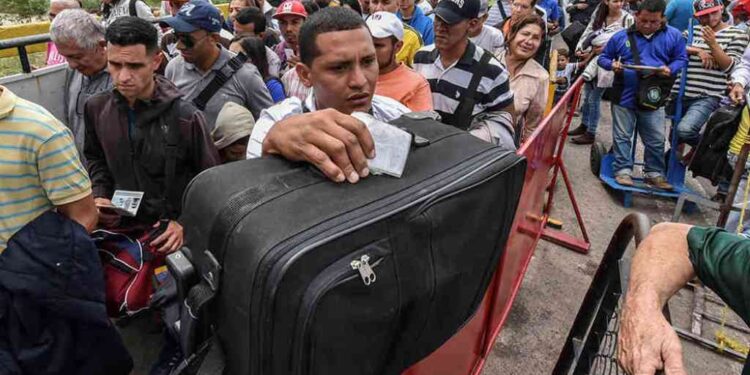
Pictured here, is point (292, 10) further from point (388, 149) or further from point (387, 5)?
point (388, 149)

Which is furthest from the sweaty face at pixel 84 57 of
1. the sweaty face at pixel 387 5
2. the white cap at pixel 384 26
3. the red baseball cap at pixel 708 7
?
the red baseball cap at pixel 708 7

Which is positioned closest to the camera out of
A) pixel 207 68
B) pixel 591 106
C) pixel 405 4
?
pixel 207 68

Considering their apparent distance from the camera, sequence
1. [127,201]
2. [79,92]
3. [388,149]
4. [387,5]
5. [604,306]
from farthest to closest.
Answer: [387,5]
[79,92]
[127,201]
[604,306]
[388,149]

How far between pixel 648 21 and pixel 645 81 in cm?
60

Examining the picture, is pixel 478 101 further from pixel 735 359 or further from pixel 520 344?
pixel 735 359

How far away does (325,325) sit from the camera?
91 centimetres

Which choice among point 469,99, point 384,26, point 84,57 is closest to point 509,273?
point 469,99

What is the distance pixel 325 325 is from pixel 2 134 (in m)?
1.55

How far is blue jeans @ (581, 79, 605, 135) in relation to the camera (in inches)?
238

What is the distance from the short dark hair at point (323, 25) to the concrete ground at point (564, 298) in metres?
2.20

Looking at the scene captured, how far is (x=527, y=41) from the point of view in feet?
11.6

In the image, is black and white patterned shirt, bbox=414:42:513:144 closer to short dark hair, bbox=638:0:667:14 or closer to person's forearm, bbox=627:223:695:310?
person's forearm, bbox=627:223:695:310

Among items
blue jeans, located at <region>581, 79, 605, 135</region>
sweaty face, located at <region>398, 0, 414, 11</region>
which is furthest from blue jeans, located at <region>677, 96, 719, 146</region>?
sweaty face, located at <region>398, 0, 414, 11</region>

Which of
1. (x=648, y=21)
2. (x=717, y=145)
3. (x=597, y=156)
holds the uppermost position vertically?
(x=648, y=21)
